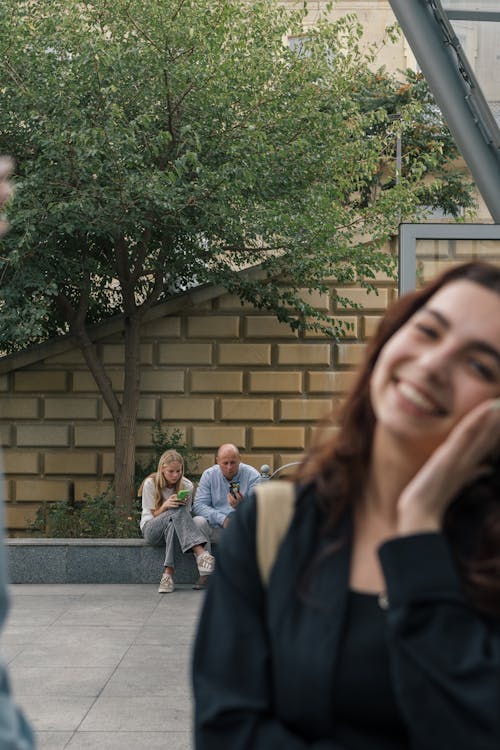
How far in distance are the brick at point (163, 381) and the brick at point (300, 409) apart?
1.56 metres

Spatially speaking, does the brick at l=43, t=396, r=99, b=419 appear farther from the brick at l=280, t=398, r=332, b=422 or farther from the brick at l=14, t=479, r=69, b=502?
the brick at l=280, t=398, r=332, b=422

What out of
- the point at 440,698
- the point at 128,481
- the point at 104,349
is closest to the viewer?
the point at 440,698

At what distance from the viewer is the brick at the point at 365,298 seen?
56.6 ft

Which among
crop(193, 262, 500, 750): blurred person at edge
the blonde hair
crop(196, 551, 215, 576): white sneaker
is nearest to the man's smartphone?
the blonde hair

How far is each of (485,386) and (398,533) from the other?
0.83 ft

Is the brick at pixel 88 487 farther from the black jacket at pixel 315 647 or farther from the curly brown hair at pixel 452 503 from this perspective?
the black jacket at pixel 315 647

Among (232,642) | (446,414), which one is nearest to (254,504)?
(232,642)

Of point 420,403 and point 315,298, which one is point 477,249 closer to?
point 420,403

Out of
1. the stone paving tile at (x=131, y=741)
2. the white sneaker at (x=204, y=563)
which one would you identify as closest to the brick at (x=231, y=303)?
the white sneaker at (x=204, y=563)

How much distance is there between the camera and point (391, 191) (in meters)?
16.0

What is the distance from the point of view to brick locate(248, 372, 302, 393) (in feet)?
56.4

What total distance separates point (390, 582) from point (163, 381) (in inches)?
610

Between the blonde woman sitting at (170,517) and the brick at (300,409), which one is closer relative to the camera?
the blonde woman sitting at (170,517)

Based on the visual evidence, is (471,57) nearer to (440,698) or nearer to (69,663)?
(69,663)
